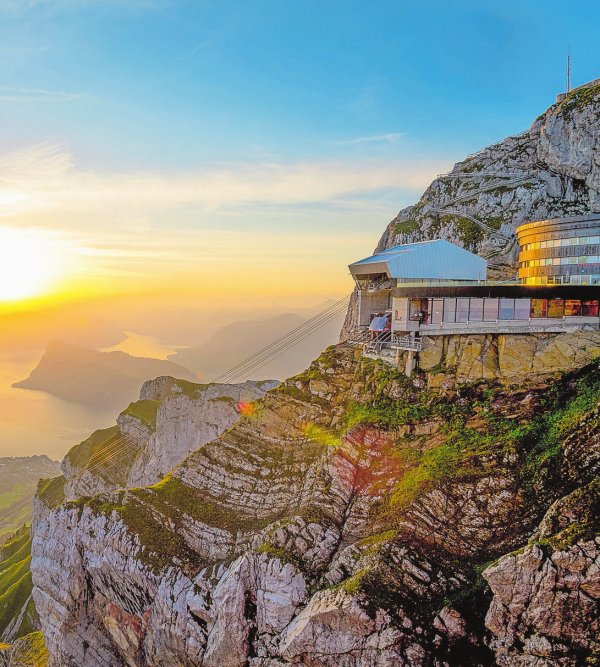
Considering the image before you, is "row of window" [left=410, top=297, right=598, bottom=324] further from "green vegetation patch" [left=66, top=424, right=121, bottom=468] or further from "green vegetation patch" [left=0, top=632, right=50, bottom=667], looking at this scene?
"green vegetation patch" [left=66, top=424, right=121, bottom=468]

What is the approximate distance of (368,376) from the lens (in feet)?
103

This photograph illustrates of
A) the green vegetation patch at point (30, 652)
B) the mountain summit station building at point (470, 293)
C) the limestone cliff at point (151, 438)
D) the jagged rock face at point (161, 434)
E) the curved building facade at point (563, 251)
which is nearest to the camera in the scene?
the mountain summit station building at point (470, 293)

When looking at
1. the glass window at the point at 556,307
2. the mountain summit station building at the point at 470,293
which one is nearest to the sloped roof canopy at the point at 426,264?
the mountain summit station building at the point at 470,293

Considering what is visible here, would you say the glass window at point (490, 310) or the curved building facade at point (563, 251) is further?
the curved building facade at point (563, 251)

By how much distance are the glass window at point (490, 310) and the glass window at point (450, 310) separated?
73.2 inches

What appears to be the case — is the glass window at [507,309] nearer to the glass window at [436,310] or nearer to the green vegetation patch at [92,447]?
the glass window at [436,310]

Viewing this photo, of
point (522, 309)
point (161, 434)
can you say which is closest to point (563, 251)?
point (522, 309)

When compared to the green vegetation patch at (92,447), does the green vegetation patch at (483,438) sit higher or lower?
higher

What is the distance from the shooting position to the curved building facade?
129 ft

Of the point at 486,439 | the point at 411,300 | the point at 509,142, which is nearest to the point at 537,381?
the point at 486,439

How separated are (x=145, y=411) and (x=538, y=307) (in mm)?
59035

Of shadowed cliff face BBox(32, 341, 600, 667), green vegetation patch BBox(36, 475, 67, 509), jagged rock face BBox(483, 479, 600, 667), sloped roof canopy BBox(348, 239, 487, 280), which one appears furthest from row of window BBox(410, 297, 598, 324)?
green vegetation patch BBox(36, 475, 67, 509)

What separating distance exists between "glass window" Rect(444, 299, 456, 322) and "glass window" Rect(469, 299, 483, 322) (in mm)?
1062

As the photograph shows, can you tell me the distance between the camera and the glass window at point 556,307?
30.4 meters
